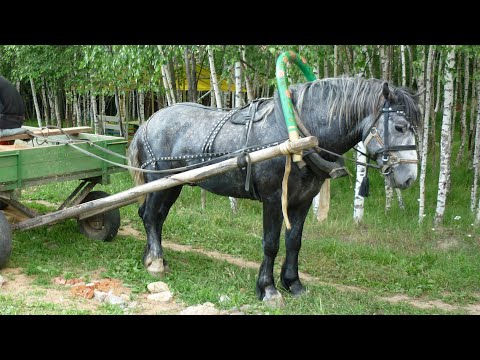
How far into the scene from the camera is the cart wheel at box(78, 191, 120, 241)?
25.0ft

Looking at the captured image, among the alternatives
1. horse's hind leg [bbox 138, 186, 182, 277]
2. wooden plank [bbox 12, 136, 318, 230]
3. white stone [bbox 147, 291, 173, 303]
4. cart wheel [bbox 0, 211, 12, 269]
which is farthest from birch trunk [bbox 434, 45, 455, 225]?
cart wheel [bbox 0, 211, 12, 269]

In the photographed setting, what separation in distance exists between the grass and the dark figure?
1450 mm

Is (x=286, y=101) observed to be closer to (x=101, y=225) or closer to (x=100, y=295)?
(x=100, y=295)

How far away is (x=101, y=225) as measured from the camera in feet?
25.2

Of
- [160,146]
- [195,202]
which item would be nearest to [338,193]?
[195,202]

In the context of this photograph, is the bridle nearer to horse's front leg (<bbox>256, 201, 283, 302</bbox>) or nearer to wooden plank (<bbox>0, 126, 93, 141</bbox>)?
horse's front leg (<bbox>256, 201, 283, 302</bbox>)

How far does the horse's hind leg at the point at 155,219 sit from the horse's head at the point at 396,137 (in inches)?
102

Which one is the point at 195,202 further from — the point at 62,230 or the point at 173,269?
the point at 173,269

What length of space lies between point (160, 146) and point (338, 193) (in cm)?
565

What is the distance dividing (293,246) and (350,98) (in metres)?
1.68

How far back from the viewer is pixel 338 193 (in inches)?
448

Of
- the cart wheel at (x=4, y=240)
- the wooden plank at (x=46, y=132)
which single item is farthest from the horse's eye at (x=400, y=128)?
the wooden plank at (x=46, y=132)

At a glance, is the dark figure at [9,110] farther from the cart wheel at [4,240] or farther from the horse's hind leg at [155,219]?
the horse's hind leg at [155,219]

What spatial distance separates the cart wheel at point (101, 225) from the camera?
7609 mm
